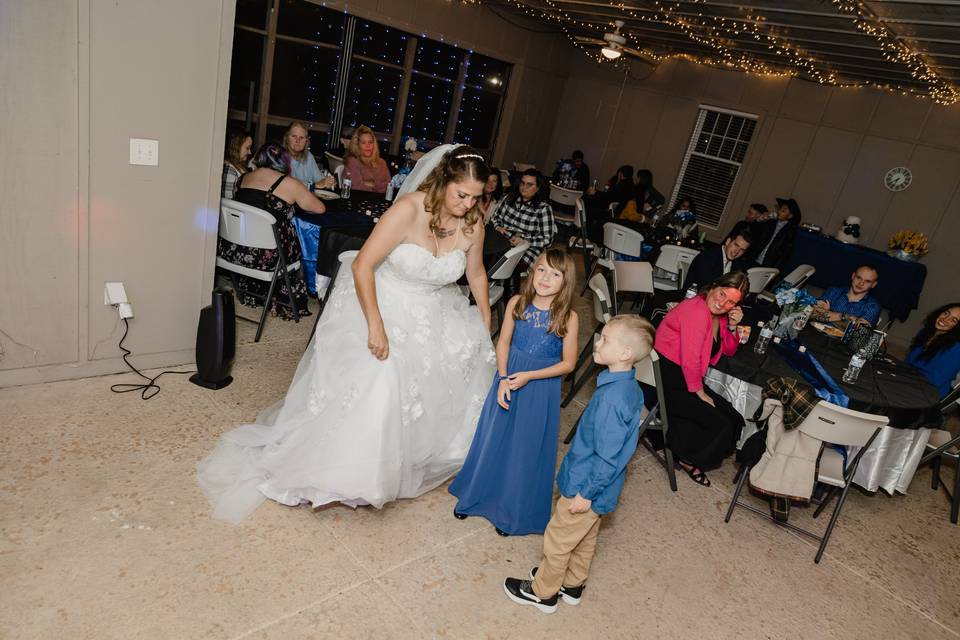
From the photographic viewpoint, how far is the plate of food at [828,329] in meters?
4.17

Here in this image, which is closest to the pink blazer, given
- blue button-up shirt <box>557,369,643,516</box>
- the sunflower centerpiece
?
blue button-up shirt <box>557,369,643,516</box>

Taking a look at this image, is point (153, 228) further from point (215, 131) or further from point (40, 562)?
point (40, 562)

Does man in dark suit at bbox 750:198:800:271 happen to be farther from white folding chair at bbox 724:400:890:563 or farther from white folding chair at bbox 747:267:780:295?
white folding chair at bbox 724:400:890:563

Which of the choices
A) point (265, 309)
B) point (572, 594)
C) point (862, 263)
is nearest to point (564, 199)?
point (862, 263)

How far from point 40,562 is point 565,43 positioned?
11803mm

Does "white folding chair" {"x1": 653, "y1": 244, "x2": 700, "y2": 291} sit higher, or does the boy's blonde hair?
the boy's blonde hair

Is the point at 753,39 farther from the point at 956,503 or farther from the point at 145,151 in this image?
the point at 145,151

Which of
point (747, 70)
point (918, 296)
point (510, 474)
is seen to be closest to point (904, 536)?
point (510, 474)

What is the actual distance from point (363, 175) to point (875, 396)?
451 cm

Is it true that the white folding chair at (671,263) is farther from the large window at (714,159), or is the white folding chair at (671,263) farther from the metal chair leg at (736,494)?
the large window at (714,159)

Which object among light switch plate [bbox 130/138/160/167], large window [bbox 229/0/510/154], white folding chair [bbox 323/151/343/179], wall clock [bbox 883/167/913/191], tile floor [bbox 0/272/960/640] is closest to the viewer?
tile floor [bbox 0/272/960/640]

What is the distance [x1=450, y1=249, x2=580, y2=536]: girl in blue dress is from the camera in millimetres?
2564

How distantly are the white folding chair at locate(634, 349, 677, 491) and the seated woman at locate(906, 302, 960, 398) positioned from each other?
2.13 meters

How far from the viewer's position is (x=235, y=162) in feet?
15.6
